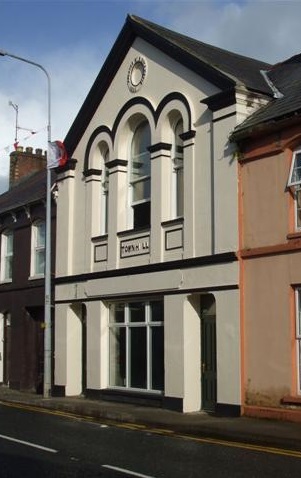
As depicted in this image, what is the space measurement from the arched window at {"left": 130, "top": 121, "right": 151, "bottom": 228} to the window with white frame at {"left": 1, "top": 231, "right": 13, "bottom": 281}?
8338 millimetres

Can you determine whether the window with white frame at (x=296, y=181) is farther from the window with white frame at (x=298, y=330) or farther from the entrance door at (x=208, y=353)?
the entrance door at (x=208, y=353)

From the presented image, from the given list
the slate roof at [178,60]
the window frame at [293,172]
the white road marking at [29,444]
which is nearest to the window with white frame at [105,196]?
the slate roof at [178,60]

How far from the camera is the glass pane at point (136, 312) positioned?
18.5 metres

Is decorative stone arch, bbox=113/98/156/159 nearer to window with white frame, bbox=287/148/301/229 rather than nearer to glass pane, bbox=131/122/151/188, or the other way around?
Result: glass pane, bbox=131/122/151/188

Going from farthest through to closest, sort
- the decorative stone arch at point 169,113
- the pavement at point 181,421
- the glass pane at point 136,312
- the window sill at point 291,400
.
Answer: the glass pane at point 136,312, the decorative stone arch at point 169,113, the window sill at point 291,400, the pavement at point 181,421

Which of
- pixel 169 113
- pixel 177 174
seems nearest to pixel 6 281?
pixel 177 174

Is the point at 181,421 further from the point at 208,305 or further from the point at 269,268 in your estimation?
the point at 269,268

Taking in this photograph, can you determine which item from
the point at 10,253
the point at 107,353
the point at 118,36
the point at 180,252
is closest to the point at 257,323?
the point at 180,252

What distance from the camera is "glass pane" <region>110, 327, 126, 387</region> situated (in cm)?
1902

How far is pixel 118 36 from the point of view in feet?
64.5

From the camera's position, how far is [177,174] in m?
17.8

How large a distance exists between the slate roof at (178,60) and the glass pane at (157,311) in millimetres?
5692

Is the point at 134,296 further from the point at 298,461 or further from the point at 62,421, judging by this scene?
the point at 298,461

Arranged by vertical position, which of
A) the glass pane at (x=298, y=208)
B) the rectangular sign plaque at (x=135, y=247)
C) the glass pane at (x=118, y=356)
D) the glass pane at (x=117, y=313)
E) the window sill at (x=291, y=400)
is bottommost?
the window sill at (x=291, y=400)
